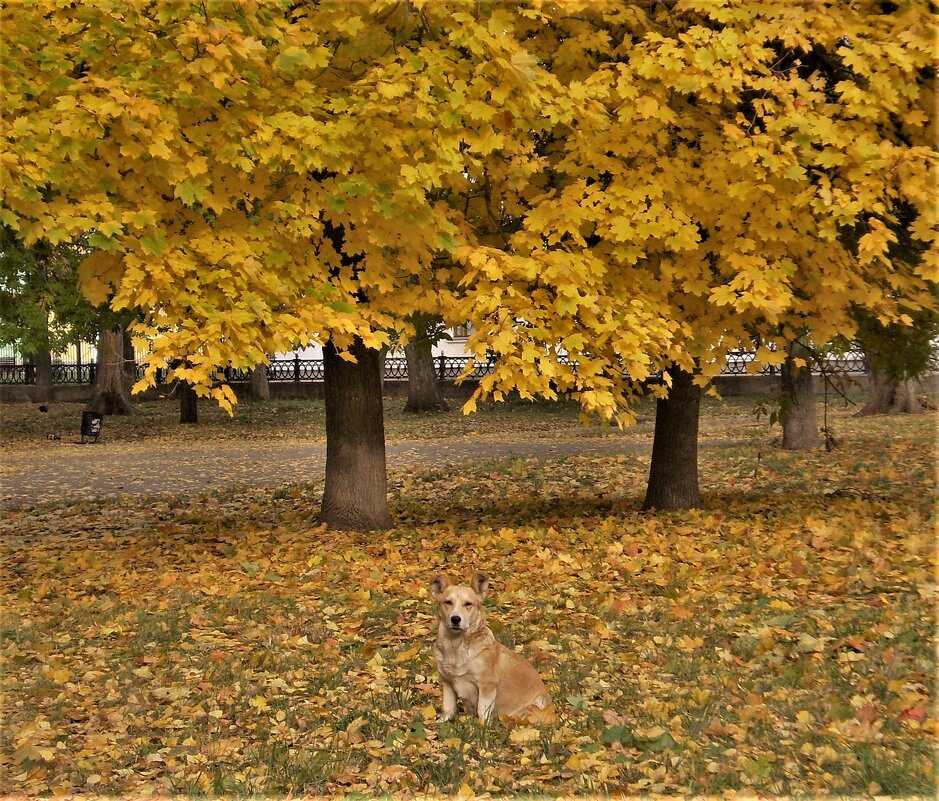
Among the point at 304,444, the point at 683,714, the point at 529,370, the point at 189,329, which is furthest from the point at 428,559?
the point at 304,444

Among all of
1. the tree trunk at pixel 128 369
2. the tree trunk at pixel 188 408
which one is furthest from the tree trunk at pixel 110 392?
the tree trunk at pixel 188 408

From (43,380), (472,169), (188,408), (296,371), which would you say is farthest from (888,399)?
(43,380)

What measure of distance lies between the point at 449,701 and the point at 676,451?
7.88 metres

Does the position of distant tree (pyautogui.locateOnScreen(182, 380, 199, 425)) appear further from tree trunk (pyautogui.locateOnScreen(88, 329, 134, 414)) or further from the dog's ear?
the dog's ear

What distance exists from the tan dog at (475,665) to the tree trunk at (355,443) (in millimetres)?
6400

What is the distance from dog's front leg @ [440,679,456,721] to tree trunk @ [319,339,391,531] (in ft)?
20.9

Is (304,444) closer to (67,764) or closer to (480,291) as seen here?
(480,291)

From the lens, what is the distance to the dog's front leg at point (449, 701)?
611 centimetres

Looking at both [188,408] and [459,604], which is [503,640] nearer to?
[459,604]

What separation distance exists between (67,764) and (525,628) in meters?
3.56

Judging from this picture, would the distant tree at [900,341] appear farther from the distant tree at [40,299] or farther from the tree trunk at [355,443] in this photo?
the distant tree at [40,299]

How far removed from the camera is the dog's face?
581cm

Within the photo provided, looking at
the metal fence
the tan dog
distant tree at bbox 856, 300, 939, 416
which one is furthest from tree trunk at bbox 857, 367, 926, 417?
the tan dog

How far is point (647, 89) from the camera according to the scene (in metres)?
9.91
